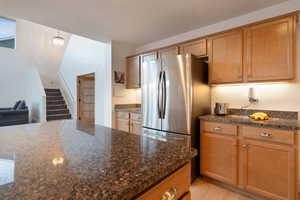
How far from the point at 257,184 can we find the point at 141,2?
2.65 m

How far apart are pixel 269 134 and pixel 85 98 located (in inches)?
223

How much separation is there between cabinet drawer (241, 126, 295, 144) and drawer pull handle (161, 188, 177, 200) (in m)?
1.56

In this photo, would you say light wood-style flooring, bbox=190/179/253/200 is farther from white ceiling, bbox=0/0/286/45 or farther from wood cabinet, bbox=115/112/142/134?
white ceiling, bbox=0/0/286/45

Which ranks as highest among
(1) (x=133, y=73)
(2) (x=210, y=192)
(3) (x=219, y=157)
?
(1) (x=133, y=73)

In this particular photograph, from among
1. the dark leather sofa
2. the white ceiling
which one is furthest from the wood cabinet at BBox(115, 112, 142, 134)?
the dark leather sofa

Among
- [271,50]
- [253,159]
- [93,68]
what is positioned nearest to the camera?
[253,159]

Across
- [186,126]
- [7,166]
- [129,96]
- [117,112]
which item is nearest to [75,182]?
[7,166]

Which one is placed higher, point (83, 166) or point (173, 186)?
point (83, 166)

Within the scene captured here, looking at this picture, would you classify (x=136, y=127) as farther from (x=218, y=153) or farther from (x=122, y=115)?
(x=218, y=153)

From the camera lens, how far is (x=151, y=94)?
263cm

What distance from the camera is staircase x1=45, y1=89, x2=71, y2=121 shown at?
6230 millimetres

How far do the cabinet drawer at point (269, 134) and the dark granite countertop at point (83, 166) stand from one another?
1.38 meters

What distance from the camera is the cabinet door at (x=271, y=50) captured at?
1834 millimetres

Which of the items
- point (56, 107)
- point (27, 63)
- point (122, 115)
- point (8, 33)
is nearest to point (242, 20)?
point (122, 115)
